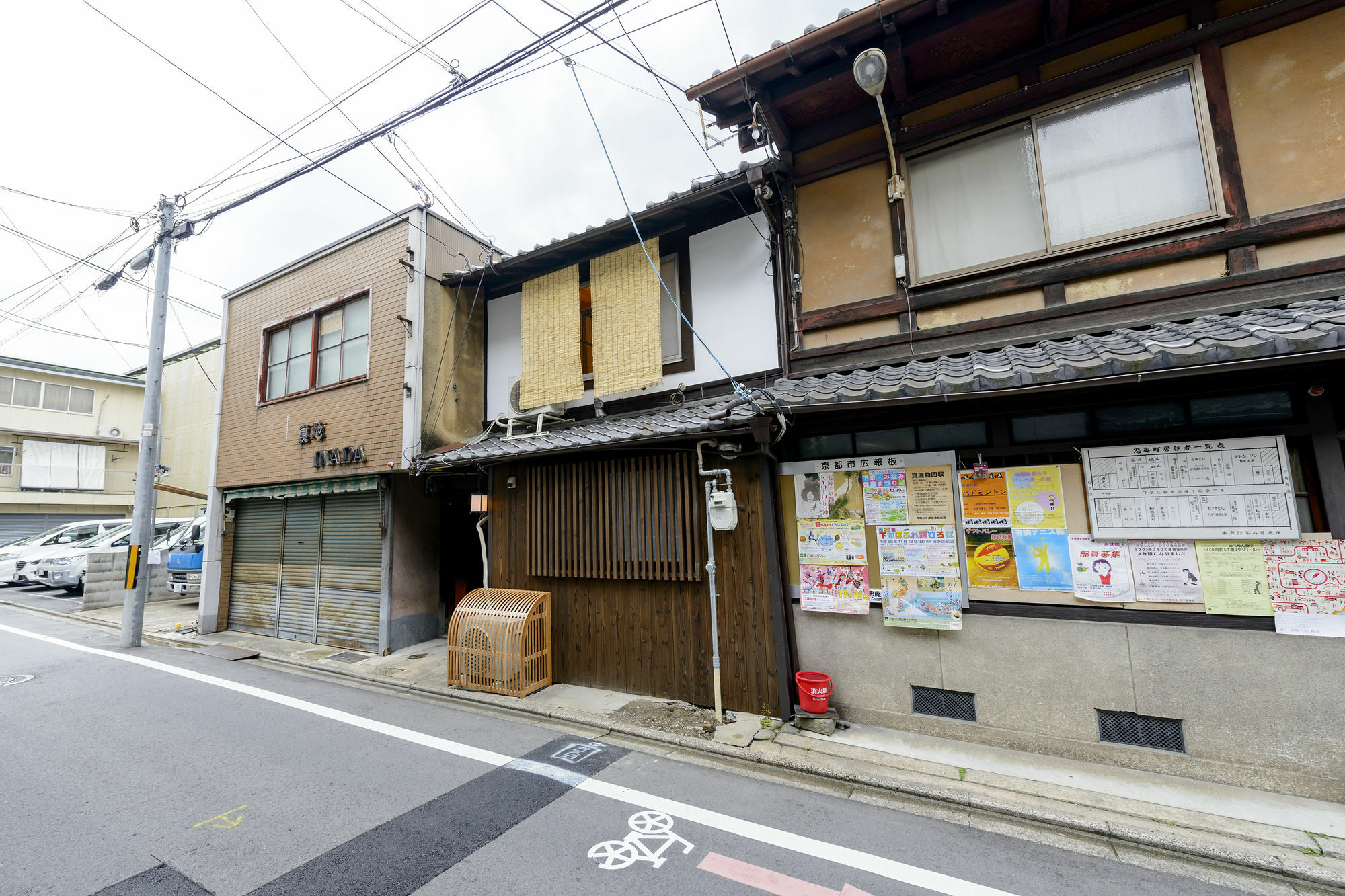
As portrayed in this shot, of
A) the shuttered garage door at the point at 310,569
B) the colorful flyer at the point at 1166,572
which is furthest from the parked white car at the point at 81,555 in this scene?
the colorful flyer at the point at 1166,572

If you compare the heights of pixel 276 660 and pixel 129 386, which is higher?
pixel 129 386

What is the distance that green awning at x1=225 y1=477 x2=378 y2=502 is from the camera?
10125mm

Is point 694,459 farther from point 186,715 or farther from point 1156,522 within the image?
point 186,715

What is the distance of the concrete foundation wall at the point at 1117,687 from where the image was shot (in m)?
4.11

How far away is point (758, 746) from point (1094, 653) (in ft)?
10.6

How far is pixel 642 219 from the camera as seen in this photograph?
772 centimetres

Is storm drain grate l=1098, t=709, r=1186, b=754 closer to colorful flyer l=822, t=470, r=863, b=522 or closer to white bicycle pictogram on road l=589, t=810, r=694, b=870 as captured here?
colorful flyer l=822, t=470, r=863, b=522

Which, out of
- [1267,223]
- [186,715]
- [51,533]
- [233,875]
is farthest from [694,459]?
[51,533]

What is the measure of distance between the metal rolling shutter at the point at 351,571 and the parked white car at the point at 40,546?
41.5 ft

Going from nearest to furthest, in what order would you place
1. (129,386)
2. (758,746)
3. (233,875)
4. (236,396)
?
1. (233,875)
2. (758,746)
3. (236,396)
4. (129,386)

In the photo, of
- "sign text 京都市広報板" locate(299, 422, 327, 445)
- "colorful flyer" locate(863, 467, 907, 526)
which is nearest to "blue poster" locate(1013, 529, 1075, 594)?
"colorful flyer" locate(863, 467, 907, 526)

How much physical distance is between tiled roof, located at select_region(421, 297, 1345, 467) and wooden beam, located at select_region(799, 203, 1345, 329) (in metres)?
0.71

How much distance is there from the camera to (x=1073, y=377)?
4094 mm

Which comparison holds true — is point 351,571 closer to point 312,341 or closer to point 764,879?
point 312,341
